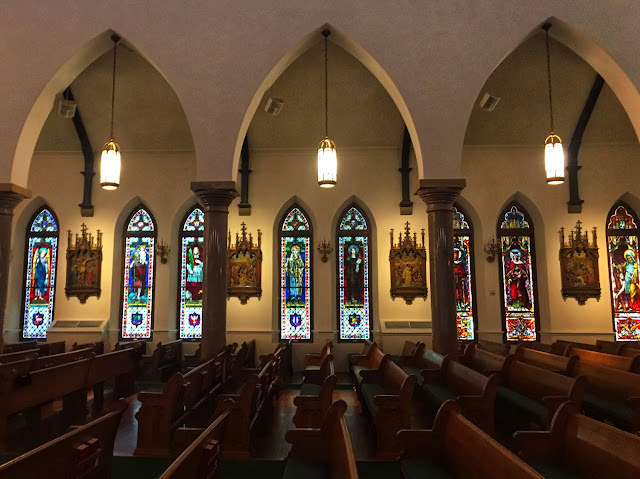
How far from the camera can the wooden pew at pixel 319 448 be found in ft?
10.8

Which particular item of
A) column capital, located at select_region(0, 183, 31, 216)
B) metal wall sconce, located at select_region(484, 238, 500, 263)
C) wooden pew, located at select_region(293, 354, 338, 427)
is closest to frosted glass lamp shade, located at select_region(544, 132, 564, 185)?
metal wall sconce, located at select_region(484, 238, 500, 263)

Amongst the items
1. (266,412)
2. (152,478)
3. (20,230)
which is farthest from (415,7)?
(20,230)

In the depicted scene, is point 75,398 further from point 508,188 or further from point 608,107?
point 608,107

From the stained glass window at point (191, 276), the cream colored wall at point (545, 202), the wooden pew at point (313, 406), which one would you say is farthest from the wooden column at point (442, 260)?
the stained glass window at point (191, 276)

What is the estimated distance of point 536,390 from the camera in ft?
17.2

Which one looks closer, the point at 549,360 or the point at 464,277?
the point at 549,360

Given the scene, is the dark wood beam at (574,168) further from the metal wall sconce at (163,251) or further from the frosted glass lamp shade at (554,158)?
the metal wall sconce at (163,251)

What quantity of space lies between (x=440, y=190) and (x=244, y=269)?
16.9 feet

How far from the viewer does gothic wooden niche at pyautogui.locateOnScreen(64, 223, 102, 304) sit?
11.3 meters

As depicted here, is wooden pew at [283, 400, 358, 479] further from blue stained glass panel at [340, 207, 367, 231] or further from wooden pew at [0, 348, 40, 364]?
blue stained glass panel at [340, 207, 367, 231]

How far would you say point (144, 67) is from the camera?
32.7 ft

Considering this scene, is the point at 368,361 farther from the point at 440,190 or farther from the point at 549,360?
the point at 440,190

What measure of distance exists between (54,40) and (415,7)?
18.4ft

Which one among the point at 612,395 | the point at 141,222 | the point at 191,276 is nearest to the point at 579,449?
the point at 612,395
